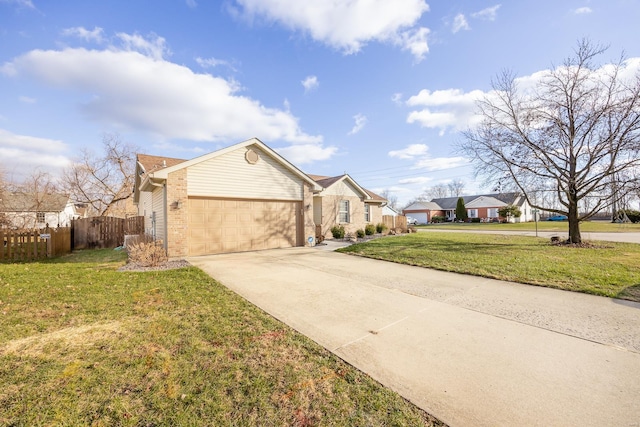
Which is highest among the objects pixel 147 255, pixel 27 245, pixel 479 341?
pixel 27 245

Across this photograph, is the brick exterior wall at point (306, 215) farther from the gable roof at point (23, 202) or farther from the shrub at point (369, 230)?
the gable roof at point (23, 202)

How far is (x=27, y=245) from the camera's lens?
33.1 ft

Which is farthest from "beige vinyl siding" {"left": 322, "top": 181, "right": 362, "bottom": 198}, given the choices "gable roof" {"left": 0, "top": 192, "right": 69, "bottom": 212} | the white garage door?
"gable roof" {"left": 0, "top": 192, "right": 69, "bottom": 212}

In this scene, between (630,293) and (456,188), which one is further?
(456,188)

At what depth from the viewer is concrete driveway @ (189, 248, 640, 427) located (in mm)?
2338

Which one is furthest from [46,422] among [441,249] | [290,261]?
[441,249]

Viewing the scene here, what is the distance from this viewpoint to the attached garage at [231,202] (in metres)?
10.5

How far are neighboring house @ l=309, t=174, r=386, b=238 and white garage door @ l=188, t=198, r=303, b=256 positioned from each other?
14.6 feet

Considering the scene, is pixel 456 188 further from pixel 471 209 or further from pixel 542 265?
pixel 542 265

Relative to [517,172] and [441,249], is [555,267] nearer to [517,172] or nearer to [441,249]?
[441,249]

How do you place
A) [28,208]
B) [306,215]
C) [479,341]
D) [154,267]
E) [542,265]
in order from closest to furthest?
[479,341] < [542,265] < [154,267] < [306,215] < [28,208]

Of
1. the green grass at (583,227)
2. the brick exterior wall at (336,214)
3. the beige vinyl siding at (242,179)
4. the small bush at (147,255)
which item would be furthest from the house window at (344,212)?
the green grass at (583,227)

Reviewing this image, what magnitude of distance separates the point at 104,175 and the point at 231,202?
90.7ft

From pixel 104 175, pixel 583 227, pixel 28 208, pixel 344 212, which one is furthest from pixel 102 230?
pixel 583 227
